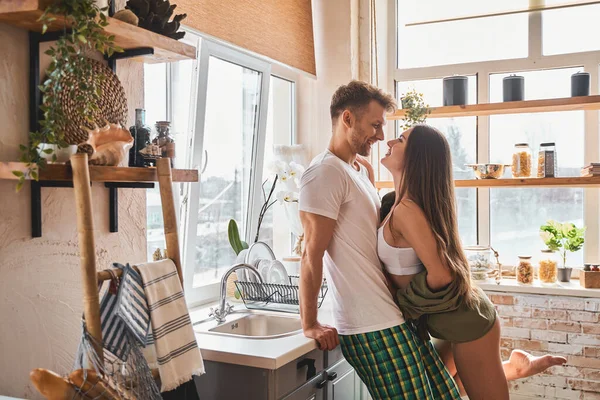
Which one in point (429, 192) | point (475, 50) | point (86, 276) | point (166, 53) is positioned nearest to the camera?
point (86, 276)

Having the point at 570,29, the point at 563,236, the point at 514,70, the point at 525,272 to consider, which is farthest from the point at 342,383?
the point at 570,29

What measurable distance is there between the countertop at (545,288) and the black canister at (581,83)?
111 centimetres

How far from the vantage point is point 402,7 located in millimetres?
4195

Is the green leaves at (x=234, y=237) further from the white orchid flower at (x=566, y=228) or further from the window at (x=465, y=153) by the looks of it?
the white orchid flower at (x=566, y=228)

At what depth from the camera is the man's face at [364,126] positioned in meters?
2.37

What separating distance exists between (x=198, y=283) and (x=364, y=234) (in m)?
1.17

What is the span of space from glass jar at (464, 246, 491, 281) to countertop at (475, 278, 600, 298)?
61 millimetres

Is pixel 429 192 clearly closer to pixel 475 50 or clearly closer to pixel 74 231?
pixel 74 231

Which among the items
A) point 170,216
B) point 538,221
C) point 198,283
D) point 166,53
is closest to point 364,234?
point 170,216

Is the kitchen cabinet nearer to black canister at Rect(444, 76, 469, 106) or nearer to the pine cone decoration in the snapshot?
the pine cone decoration

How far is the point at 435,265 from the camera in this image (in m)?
2.11

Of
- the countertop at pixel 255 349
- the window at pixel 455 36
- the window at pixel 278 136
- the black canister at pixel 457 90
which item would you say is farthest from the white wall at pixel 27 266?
the window at pixel 455 36

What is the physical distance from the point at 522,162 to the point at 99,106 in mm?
2687

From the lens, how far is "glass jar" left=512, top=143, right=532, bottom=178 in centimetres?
358
